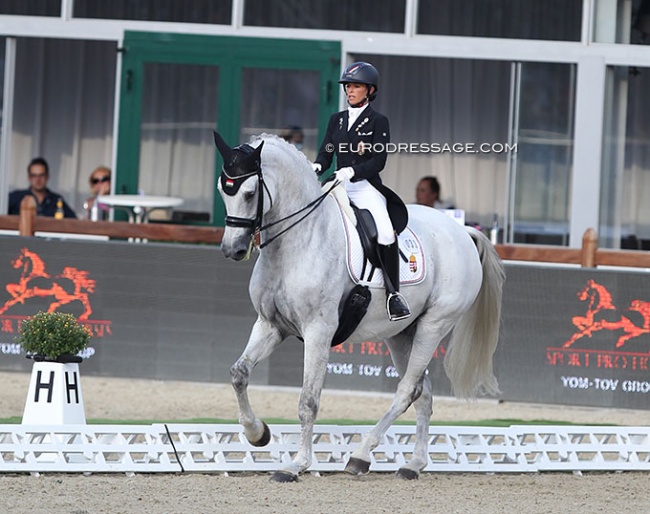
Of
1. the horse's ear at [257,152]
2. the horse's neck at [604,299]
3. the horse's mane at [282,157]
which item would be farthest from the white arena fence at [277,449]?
the horse's neck at [604,299]

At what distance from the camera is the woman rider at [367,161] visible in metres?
7.41

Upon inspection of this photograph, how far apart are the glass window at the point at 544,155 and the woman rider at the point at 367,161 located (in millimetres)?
6492

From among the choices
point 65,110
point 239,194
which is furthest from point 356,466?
point 65,110

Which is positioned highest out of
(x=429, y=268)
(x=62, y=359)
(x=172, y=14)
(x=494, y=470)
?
(x=172, y=14)

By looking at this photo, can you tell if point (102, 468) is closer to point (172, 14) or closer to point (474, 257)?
point (474, 257)

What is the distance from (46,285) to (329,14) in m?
4.53

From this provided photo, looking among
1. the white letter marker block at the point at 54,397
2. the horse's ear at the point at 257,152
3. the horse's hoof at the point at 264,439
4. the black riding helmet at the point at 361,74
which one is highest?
the black riding helmet at the point at 361,74

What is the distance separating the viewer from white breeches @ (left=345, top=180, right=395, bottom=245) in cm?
739

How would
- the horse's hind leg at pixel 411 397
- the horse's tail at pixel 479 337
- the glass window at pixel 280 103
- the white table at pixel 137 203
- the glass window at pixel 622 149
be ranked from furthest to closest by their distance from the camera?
the glass window at pixel 280 103 < the glass window at pixel 622 149 < the white table at pixel 137 203 < the horse's tail at pixel 479 337 < the horse's hind leg at pixel 411 397

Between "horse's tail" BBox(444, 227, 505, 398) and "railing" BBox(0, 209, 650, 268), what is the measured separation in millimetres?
2897

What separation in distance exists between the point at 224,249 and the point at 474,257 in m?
2.05

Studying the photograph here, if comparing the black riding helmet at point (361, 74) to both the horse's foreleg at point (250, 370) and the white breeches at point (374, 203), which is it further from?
the horse's foreleg at point (250, 370)

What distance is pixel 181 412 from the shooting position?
10.1m

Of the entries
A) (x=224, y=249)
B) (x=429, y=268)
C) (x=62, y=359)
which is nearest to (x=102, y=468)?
(x=62, y=359)
